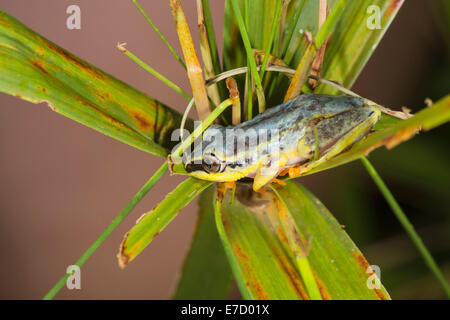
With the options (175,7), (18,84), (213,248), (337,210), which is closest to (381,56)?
(337,210)

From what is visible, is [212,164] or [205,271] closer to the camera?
[212,164]

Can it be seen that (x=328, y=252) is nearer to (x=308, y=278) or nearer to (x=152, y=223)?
(x=308, y=278)

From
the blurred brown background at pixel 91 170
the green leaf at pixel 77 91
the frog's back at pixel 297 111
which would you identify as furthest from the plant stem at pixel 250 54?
the blurred brown background at pixel 91 170

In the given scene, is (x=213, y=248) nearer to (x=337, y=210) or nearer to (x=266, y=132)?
(x=266, y=132)

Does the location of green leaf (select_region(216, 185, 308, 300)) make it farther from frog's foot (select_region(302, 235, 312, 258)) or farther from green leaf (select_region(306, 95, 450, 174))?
green leaf (select_region(306, 95, 450, 174))

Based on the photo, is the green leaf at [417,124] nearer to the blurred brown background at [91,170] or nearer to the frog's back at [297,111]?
the frog's back at [297,111]

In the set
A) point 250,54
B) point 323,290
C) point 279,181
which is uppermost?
point 250,54

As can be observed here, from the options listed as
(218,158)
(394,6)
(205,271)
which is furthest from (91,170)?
(394,6)
